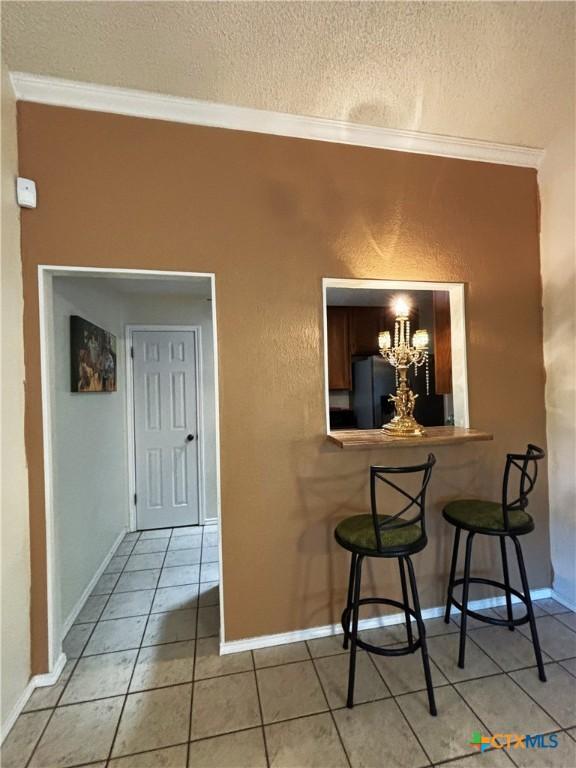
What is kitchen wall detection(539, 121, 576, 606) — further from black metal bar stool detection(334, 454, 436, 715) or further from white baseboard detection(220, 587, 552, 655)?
black metal bar stool detection(334, 454, 436, 715)

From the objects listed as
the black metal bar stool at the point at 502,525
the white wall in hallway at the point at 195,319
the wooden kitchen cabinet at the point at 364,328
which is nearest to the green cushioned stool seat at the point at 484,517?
the black metal bar stool at the point at 502,525

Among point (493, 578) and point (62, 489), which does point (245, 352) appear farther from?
A: point (493, 578)

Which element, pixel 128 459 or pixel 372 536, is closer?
pixel 372 536

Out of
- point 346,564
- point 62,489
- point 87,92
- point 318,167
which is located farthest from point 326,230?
point 62,489

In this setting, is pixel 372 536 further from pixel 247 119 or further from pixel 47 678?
pixel 247 119

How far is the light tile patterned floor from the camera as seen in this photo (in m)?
1.32

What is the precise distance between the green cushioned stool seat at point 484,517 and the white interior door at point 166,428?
2635 millimetres

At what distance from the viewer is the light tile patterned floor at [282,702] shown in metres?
1.32

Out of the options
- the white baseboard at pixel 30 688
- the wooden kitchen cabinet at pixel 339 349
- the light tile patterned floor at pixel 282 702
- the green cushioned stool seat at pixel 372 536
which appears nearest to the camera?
the light tile patterned floor at pixel 282 702

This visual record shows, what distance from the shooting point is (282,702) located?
1.54 meters

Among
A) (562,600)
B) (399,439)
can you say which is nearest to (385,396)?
(399,439)

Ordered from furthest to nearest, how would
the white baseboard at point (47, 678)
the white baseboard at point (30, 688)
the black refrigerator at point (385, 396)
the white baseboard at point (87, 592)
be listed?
the black refrigerator at point (385, 396) → the white baseboard at point (87, 592) → the white baseboard at point (47, 678) → the white baseboard at point (30, 688)

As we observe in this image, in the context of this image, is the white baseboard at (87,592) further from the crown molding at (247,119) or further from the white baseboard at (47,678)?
the crown molding at (247,119)

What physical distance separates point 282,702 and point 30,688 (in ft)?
3.84
